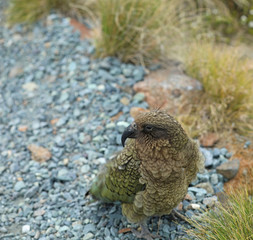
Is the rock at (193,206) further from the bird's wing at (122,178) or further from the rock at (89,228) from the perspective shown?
the rock at (89,228)

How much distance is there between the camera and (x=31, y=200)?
12.5ft

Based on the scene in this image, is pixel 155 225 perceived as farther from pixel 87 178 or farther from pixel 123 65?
pixel 123 65

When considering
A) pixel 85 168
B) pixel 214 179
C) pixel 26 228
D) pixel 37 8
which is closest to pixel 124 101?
pixel 85 168

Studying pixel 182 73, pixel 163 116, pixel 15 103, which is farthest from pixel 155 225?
pixel 15 103

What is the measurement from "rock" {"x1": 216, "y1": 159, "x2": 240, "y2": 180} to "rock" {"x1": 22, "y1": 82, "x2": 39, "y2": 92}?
9.85 ft

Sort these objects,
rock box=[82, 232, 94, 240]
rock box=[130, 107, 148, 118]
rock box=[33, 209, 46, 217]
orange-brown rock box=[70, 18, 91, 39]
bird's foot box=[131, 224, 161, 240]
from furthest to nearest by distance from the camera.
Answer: orange-brown rock box=[70, 18, 91, 39]
rock box=[130, 107, 148, 118]
rock box=[33, 209, 46, 217]
rock box=[82, 232, 94, 240]
bird's foot box=[131, 224, 161, 240]

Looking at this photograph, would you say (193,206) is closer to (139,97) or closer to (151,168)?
(151,168)

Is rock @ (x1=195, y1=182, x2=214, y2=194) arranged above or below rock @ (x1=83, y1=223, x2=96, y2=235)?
above

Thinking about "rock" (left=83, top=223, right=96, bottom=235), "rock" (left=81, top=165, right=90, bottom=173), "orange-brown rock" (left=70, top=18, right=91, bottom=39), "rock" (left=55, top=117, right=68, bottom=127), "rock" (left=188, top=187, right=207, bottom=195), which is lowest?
"rock" (left=83, top=223, right=96, bottom=235)

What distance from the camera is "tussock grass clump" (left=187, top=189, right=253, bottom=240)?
2.70 meters

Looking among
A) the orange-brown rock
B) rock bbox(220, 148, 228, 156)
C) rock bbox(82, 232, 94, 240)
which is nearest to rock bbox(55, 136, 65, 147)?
rock bbox(82, 232, 94, 240)

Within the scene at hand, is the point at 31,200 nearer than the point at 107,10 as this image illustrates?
Yes

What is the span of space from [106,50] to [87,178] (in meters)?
2.19

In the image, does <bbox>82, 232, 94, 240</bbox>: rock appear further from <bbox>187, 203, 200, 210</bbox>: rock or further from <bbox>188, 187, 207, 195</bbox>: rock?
<bbox>188, 187, 207, 195</bbox>: rock
